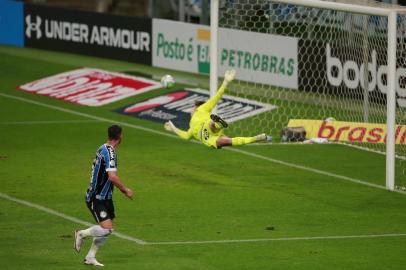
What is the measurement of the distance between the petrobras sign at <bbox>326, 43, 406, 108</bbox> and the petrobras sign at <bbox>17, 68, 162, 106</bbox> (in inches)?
218

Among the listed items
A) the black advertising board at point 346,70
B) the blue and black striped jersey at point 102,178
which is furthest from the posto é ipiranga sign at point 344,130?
the blue and black striped jersey at point 102,178

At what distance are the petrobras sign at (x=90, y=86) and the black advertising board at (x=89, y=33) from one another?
242cm

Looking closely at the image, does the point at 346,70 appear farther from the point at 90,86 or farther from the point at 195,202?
the point at 195,202

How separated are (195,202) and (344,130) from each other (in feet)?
22.9

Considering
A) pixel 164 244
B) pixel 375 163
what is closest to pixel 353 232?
pixel 164 244

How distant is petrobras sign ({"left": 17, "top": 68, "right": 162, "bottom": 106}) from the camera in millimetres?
31531

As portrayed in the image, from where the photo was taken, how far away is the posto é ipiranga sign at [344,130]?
2545cm

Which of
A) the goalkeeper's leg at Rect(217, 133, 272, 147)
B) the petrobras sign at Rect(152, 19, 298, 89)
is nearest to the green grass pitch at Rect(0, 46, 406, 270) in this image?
the goalkeeper's leg at Rect(217, 133, 272, 147)

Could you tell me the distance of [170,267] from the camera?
51.2 feet

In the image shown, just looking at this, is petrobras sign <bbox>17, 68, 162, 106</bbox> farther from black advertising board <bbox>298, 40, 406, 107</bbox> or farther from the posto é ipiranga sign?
the posto é ipiranga sign

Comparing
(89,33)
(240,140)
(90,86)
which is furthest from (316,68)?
(89,33)

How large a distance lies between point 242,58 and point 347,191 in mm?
9612

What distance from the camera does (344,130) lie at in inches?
1035

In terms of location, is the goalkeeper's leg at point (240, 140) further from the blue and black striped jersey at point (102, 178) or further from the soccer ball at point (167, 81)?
the soccer ball at point (167, 81)
